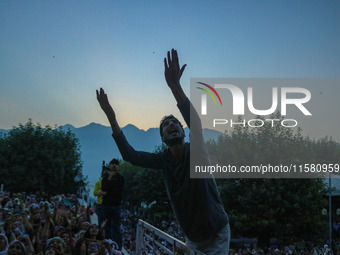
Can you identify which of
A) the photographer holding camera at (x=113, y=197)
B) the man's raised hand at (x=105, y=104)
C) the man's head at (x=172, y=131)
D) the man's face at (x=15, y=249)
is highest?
the man's raised hand at (x=105, y=104)

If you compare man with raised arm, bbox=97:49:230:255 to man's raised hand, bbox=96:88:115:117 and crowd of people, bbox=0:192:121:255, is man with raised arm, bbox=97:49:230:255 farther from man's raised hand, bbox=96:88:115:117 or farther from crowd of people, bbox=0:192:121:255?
crowd of people, bbox=0:192:121:255

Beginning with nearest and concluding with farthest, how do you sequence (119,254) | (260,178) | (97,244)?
(97,244)
(119,254)
(260,178)

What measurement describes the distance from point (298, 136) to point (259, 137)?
3334 millimetres

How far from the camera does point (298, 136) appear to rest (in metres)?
31.0

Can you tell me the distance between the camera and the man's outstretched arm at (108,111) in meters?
3.11

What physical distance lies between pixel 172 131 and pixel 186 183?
1.40 feet

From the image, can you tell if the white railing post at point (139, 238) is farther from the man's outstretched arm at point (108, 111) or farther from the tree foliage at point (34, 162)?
the tree foliage at point (34, 162)

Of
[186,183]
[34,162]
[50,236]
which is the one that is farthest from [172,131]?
[34,162]

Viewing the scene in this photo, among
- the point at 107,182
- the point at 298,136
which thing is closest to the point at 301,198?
the point at 298,136

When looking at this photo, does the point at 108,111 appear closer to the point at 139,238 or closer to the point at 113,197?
the point at 139,238

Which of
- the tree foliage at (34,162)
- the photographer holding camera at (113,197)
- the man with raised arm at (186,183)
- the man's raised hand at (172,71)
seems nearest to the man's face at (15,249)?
the photographer holding camera at (113,197)

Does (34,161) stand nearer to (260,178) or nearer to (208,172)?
(260,178)

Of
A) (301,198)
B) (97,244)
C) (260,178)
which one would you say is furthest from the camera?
(260,178)

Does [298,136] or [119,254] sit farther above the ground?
[298,136]
